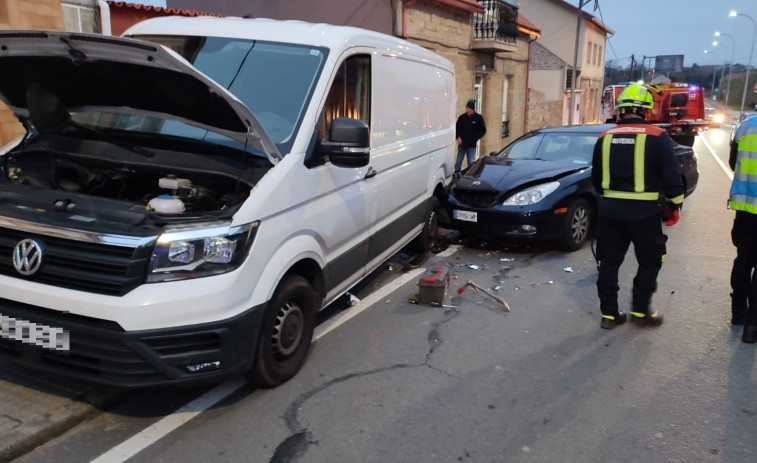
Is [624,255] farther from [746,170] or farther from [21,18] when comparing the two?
[21,18]

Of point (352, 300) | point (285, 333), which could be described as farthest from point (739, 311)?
point (285, 333)

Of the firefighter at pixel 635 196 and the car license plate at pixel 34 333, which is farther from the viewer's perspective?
the firefighter at pixel 635 196

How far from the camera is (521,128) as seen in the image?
24.0m

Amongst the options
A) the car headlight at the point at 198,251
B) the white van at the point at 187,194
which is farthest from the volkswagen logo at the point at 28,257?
the car headlight at the point at 198,251

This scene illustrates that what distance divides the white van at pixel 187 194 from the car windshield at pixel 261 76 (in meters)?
0.01

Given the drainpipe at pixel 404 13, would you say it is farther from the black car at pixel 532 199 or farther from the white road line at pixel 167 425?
the white road line at pixel 167 425

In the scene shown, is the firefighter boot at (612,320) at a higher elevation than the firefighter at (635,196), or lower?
lower

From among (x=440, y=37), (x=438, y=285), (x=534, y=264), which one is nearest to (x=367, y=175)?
(x=438, y=285)

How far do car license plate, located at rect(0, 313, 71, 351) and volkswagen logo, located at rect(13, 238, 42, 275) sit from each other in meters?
0.27

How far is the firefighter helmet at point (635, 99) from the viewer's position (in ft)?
15.8

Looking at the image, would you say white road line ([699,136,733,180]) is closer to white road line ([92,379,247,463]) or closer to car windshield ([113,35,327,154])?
car windshield ([113,35,327,154])

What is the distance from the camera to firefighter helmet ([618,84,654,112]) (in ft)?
15.8

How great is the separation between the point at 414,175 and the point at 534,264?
75.5 inches

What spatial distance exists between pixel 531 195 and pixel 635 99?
2.35 metres
